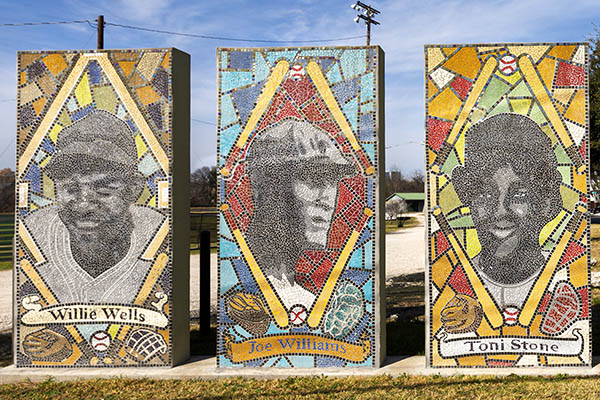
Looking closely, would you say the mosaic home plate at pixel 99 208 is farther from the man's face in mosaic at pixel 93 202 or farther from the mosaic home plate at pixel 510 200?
the mosaic home plate at pixel 510 200

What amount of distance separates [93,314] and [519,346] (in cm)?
479

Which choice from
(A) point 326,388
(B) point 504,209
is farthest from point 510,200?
(A) point 326,388

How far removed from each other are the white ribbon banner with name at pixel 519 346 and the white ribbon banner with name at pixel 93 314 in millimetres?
3240

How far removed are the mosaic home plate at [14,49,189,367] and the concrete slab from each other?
134 millimetres

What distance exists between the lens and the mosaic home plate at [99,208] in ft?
20.2

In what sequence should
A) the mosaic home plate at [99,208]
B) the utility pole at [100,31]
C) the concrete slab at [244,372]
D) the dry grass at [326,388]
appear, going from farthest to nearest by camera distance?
the utility pole at [100,31] < the mosaic home plate at [99,208] < the concrete slab at [244,372] < the dry grass at [326,388]

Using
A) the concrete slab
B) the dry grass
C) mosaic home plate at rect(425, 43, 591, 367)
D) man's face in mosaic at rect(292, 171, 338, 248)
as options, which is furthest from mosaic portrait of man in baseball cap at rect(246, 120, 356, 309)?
mosaic home plate at rect(425, 43, 591, 367)

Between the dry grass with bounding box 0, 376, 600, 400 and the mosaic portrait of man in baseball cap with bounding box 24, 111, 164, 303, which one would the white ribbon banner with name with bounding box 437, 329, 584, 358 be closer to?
the dry grass with bounding box 0, 376, 600, 400

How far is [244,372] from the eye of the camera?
6055 millimetres

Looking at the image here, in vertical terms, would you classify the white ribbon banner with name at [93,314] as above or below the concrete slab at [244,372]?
above

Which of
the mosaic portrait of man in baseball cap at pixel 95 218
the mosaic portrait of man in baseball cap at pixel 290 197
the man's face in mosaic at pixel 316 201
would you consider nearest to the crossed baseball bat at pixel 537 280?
the man's face in mosaic at pixel 316 201

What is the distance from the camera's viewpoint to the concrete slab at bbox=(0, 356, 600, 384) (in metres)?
5.97

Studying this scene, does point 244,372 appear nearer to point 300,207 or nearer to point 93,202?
point 300,207

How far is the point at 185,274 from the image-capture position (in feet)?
21.2
